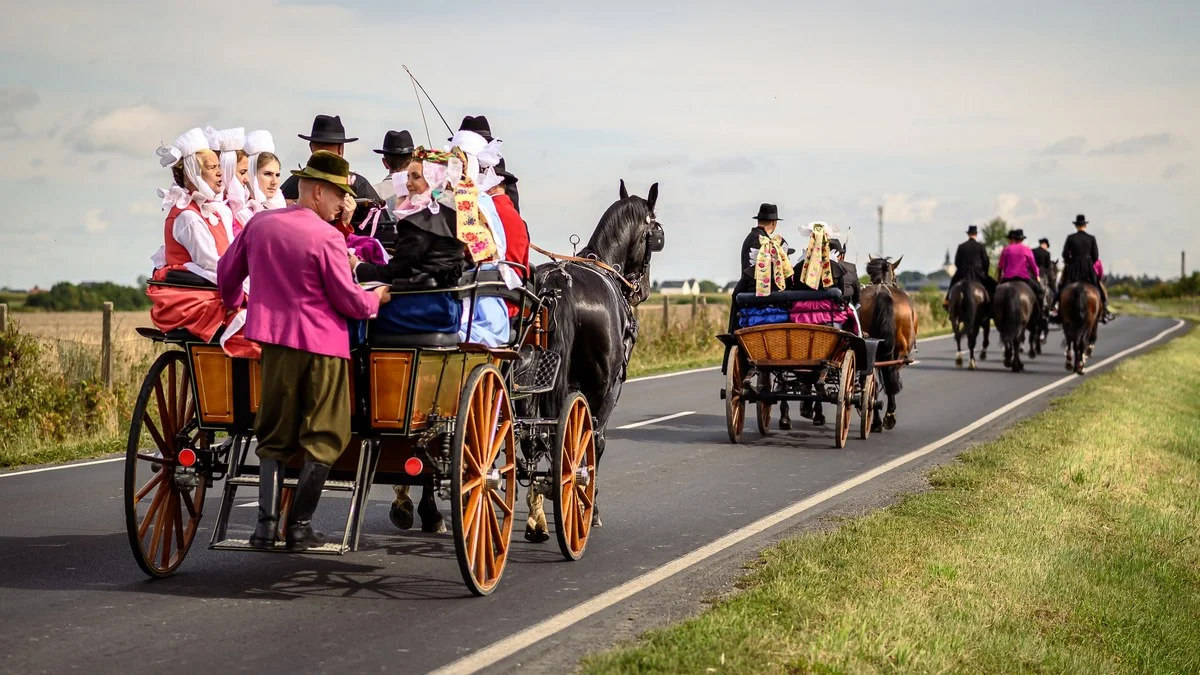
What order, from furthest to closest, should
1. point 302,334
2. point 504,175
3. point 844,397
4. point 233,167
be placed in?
point 844,397
point 504,175
point 233,167
point 302,334

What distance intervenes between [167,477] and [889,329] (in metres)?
10.1

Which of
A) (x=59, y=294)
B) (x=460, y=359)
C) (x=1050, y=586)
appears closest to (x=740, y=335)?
(x=1050, y=586)

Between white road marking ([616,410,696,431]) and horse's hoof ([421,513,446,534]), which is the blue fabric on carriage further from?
horse's hoof ([421,513,446,534])

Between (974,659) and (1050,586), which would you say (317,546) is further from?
(1050,586)

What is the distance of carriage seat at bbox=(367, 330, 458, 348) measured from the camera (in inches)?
274

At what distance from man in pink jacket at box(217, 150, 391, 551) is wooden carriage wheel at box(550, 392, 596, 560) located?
144 centimetres

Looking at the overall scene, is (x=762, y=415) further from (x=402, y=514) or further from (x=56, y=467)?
(x=56, y=467)

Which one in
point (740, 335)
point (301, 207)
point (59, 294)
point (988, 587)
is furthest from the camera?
point (59, 294)

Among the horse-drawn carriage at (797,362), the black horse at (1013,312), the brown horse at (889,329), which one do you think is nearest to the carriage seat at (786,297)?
the horse-drawn carriage at (797,362)

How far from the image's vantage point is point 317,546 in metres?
6.67

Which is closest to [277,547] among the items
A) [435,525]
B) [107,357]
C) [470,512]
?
[470,512]

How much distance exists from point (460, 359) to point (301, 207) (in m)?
1.11

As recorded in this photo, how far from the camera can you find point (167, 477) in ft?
24.0

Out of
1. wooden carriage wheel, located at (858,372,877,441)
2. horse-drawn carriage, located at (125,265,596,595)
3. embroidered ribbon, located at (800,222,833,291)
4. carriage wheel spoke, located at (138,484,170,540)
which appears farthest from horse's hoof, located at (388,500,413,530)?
wooden carriage wheel, located at (858,372,877,441)
